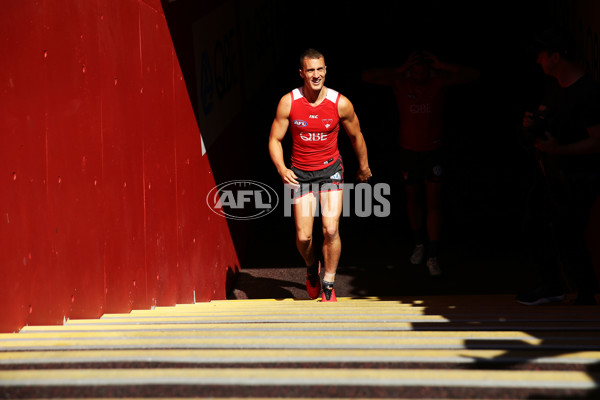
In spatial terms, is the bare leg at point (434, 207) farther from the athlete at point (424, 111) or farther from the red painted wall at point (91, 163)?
the red painted wall at point (91, 163)

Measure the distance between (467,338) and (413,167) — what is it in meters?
4.69

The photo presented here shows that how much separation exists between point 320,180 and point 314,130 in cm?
45

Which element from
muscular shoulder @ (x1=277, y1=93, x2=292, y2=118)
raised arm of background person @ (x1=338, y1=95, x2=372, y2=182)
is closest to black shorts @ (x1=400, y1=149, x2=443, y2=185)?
raised arm of background person @ (x1=338, y1=95, x2=372, y2=182)

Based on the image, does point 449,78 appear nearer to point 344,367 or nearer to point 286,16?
point 344,367

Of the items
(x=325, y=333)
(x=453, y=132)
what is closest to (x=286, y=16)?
(x=453, y=132)

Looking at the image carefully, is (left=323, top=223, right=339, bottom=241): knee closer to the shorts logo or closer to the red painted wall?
the shorts logo

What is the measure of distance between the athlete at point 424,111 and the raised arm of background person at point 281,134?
1.67 m

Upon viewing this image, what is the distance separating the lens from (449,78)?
7.66 metres

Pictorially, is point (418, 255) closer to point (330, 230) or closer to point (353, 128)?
point (330, 230)

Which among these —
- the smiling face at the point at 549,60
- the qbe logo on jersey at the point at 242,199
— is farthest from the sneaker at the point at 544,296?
the qbe logo on jersey at the point at 242,199

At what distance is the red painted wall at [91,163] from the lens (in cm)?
363

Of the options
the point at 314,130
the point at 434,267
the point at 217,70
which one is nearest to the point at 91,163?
the point at 314,130

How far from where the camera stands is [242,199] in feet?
29.8

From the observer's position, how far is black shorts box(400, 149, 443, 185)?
7703mm
